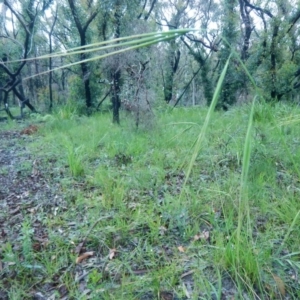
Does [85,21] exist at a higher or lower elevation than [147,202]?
higher

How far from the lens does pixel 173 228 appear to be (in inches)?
81.4

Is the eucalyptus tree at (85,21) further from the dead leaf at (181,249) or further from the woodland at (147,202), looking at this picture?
the dead leaf at (181,249)

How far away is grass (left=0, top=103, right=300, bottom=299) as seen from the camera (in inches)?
59.7

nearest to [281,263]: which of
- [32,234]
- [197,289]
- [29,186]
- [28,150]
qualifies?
[197,289]

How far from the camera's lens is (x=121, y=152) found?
145 inches

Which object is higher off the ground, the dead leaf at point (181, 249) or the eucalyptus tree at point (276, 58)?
the eucalyptus tree at point (276, 58)

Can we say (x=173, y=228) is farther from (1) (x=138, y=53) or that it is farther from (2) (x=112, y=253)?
(1) (x=138, y=53)

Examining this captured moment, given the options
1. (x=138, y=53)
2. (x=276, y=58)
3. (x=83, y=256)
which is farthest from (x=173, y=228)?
(x=276, y=58)

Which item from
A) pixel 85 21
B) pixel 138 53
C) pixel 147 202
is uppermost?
pixel 85 21

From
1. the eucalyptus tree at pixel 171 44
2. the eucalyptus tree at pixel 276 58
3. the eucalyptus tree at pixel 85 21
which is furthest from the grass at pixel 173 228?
the eucalyptus tree at pixel 171 44

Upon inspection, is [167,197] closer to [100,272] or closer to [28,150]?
[100,272]

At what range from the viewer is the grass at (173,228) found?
152 centimetres

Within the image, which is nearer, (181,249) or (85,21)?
(181,249)

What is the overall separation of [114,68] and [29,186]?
309 centimetres
